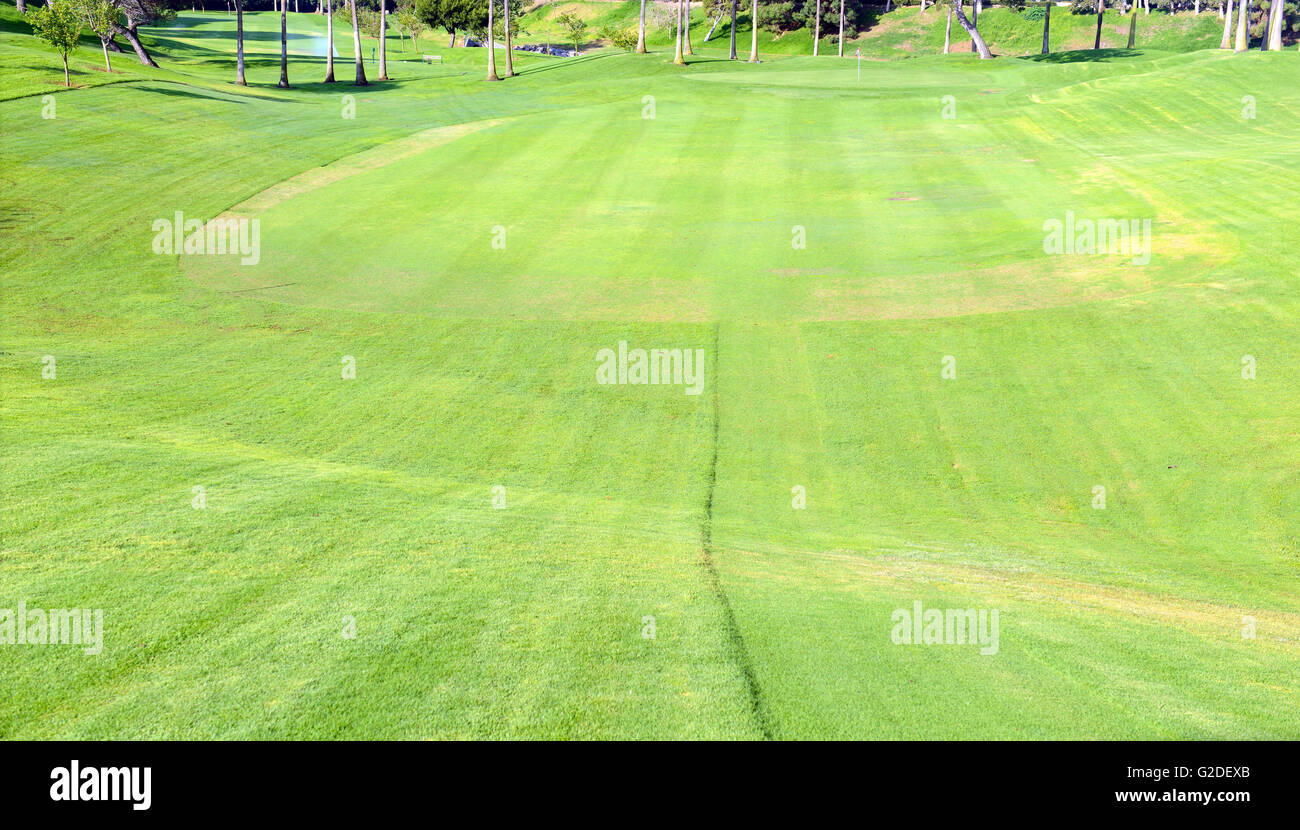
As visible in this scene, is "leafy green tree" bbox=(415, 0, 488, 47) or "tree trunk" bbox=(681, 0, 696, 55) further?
"leafy green tree" bbox=(415, 0, 488, 47)

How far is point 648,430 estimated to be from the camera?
20031 mm

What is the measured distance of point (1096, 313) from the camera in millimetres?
24922

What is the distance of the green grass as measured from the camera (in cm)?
880

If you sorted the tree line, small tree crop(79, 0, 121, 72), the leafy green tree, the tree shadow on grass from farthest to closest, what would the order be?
the leafy green tree < the tree shadow on grass < the tree line < small tree crop(79, 0, 121, 72)

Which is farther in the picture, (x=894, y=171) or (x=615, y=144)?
(x=615, y=144)

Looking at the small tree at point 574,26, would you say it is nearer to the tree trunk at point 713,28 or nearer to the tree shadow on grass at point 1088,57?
the tree trunk at point 713,28

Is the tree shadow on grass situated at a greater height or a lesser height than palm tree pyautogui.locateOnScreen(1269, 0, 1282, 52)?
lesser

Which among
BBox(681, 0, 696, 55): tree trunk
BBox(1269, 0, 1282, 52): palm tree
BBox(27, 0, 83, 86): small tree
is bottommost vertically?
BBox(27, 0, 83, 86): small tree

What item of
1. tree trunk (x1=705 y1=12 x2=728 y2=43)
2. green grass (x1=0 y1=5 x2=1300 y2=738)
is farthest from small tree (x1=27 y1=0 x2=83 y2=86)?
tree trunk (x1=705 y1=12 x2=728 y2=43)

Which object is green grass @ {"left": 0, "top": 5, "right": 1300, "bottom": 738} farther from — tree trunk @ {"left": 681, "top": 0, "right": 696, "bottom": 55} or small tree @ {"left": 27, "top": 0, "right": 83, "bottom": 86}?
tree trunk @ {"left": 681, "top": 0, "right": 696, "bottom": 55}

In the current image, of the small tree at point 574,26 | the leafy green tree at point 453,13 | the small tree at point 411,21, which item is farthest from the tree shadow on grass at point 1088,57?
the small tree at point 411,21
